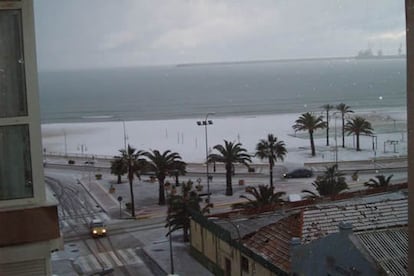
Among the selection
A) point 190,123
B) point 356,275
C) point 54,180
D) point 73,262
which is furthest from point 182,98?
point 356,275

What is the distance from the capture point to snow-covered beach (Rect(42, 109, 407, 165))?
2762 cm

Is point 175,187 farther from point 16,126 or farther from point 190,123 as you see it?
point 190,123

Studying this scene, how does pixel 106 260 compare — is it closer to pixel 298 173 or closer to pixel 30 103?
pixel 30 103

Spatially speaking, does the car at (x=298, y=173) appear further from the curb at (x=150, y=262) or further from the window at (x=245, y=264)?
the window at (x=245, y=264)

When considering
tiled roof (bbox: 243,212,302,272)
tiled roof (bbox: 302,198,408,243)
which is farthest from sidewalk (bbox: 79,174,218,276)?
tiled roof (bbox: 302,198,408,243)

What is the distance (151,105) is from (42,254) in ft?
203

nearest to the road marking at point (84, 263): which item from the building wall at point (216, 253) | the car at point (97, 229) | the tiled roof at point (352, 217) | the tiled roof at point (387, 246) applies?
the car at point (97, 229)

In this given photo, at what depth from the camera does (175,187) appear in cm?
1905

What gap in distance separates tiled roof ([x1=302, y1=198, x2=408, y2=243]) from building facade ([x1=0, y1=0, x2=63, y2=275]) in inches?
232

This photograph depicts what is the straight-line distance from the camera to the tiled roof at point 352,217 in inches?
278

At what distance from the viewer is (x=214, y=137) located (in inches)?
1383

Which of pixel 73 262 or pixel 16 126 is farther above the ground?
Answer: pixel 16 126

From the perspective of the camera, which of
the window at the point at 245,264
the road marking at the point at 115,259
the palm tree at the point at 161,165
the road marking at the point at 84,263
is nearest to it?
the window at the point at 245,264

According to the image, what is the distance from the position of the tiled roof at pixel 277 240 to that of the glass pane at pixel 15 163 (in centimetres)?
689
